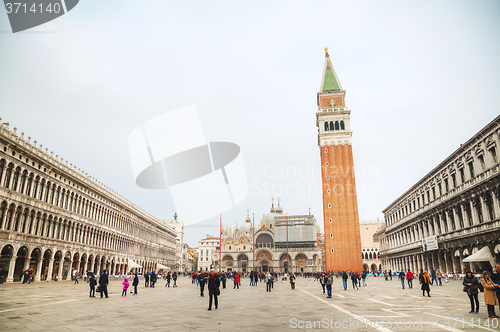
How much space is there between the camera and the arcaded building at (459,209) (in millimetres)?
27094

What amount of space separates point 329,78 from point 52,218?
207 ft

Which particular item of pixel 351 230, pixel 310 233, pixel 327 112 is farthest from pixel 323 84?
pixel 310 233

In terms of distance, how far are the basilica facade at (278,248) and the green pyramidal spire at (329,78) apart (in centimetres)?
3791

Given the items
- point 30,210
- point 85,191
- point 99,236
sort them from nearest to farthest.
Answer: point 30,210
point 85,191
point 99,236

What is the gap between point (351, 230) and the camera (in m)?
64.6

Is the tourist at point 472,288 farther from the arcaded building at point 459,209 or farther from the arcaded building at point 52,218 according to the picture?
the arcaded building at point 52,218

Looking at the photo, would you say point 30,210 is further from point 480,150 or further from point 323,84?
point 323,84

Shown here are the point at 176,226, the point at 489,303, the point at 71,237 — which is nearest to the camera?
the point at 489,303

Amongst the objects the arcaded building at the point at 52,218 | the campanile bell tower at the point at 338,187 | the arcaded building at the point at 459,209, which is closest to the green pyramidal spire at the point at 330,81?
the campanile bell tower at the point at 338,187

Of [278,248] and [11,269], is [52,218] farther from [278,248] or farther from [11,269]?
[278,248]

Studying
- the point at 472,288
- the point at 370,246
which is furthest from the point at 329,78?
the point at 472,288

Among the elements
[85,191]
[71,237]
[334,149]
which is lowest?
[71,237]

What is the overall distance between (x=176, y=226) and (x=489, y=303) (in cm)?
10928

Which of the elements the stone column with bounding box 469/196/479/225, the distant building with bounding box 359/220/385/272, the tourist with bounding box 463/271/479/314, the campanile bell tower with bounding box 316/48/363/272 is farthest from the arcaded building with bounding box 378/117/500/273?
the distant building with bounding box 359/220/385/272
